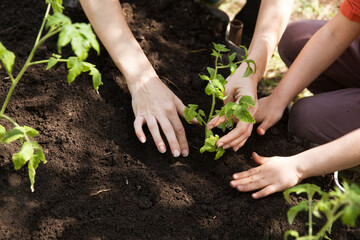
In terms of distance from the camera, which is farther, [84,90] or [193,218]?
[84,90]

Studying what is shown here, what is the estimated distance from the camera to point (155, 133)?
7.28 ft

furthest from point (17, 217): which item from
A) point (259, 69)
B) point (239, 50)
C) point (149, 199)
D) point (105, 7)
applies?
point (239, 50)

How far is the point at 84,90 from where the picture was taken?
247cm

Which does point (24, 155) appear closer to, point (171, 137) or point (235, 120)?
point (171, 137)

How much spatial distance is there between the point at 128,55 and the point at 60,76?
0.45m

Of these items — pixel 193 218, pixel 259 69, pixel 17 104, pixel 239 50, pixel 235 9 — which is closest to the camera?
pixel 193 218

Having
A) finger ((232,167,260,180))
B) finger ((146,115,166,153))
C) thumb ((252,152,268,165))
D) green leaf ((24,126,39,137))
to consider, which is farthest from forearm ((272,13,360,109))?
green leaf ((24,126,39,137))

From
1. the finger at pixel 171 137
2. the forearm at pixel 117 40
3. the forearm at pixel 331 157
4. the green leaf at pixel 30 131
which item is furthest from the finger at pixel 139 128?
the forearm at pixel 331 157

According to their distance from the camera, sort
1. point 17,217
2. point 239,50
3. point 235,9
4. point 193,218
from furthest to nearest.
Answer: point 235,9, point 239,50, point 193,218, point 17,217

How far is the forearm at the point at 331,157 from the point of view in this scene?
2.13m

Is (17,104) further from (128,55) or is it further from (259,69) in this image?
(259,69)

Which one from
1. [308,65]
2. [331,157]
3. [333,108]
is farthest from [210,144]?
[333,108]

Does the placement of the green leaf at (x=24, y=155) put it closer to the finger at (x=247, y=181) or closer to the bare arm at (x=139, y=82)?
the bare arm at (x=139, y=82)

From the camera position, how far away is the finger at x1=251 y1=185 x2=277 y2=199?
210cm
